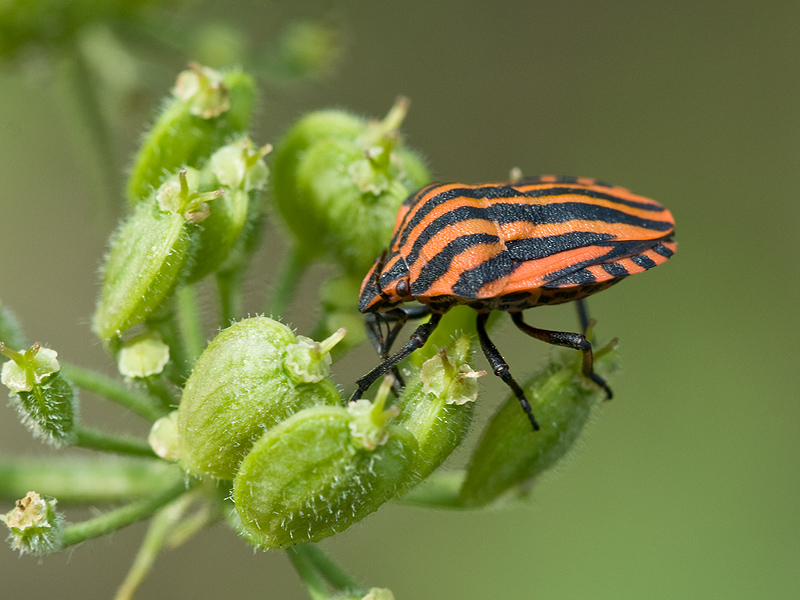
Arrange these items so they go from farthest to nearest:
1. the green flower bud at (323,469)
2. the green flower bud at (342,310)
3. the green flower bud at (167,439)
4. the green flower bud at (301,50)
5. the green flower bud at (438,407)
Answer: the green flower bud at (301,50)
the green flower bud at (342,310)
the green flower bud at (167,439)
the green flower bud at (438,407)
the green flower bud at (323,469)

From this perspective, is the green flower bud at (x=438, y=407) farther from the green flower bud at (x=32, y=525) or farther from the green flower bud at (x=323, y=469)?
the green flower bud at (x=32, y=525)

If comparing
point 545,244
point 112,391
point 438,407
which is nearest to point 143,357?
point 112,391

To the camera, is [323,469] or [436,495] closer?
[323,469]

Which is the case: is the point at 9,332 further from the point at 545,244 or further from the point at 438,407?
the point at 545,244

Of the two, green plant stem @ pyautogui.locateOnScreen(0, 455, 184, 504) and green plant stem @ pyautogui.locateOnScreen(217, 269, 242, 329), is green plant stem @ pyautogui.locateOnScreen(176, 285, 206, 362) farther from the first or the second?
green plant stem @ pyautogui.locateOnScreen(0, 455, 184, 504)

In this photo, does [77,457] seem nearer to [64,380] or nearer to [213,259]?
[64,380]

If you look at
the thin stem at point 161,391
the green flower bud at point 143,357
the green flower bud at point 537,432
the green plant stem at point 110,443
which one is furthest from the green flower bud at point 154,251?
the green flower bud at point 537,432

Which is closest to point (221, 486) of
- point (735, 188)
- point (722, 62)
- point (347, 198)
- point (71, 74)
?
point (347, 198)
